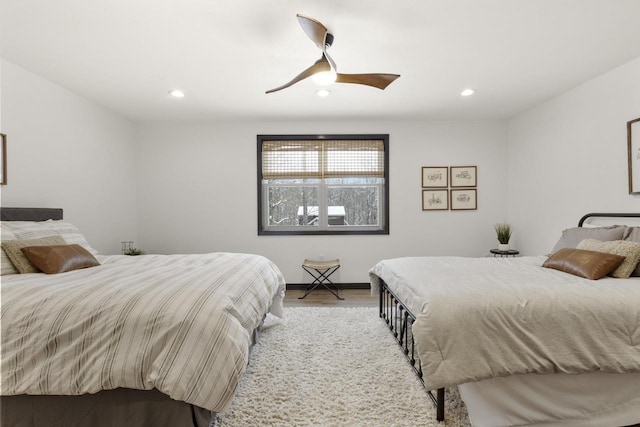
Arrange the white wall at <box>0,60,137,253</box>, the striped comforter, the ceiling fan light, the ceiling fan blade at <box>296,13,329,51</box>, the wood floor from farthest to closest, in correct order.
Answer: the wood floor
the white wall at <box>0,60,137,253</box>
the ceiling fan light
the ceiling fan blade at <box>296,13,329,51</box>
the striped comforter

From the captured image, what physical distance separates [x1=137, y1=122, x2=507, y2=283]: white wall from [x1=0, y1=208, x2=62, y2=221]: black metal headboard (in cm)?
160

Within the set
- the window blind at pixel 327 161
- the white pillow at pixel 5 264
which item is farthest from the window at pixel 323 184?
the white pillow at pixel 5 264

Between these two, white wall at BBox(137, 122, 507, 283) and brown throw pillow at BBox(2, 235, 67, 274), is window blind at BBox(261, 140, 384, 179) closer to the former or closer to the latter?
white wall at BBox(137, 122, 507, 283)

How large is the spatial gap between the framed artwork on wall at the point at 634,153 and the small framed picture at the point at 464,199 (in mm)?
1891

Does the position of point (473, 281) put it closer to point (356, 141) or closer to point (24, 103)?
point (356, 141)

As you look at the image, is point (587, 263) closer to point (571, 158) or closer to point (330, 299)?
point (571, 158)

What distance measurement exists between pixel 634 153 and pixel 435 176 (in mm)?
2160

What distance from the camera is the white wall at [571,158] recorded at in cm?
287

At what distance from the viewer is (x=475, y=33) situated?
2.30 meters

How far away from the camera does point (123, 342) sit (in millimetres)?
1445

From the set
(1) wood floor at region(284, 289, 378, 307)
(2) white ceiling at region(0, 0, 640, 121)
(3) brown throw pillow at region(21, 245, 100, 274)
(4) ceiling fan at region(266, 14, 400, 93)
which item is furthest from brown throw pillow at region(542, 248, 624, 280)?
(3) brown throw pillow at region(21, 245, 100, 274)

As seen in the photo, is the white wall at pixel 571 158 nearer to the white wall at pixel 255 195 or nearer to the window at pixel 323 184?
the white wall at pixel 255 195

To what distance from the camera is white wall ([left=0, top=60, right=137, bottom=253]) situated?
9.09 feet

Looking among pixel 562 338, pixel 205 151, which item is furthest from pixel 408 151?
pixel 562 338
